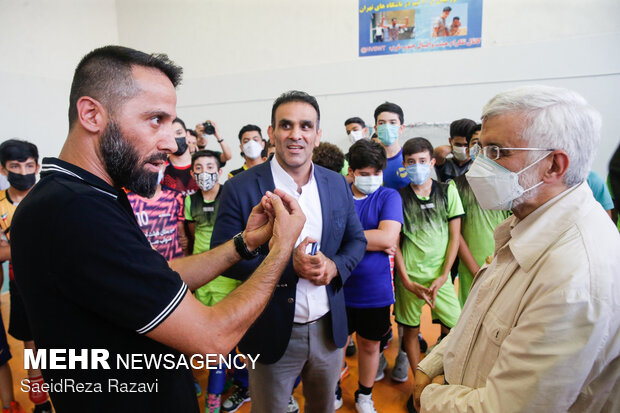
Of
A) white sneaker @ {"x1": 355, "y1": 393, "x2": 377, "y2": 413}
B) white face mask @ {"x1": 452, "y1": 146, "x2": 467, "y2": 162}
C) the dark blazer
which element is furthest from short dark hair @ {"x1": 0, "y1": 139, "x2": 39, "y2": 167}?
white face mask @ {"x1": 452, "y1": 146, "x2": 467, "y2": 162}

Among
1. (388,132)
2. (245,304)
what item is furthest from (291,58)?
(245,304)

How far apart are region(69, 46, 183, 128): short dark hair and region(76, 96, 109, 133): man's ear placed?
0.01m

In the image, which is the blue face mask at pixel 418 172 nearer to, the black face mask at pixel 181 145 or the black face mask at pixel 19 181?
the black face mask at pixel 181 145

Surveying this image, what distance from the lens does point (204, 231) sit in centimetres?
291

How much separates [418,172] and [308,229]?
1.20 metres

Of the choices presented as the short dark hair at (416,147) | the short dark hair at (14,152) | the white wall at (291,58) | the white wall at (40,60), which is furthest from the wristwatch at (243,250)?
the white wall at (40,60)

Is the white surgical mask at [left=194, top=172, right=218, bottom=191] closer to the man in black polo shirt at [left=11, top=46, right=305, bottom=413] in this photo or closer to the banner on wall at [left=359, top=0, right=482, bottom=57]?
the man in black polo shirt at [left=11, top=46, right=305, bottom=413]

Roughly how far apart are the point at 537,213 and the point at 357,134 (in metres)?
3.43

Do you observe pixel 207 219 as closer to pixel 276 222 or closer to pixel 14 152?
pixel 14 152

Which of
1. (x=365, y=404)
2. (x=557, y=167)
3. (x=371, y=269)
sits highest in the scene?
(x=557, y=167)

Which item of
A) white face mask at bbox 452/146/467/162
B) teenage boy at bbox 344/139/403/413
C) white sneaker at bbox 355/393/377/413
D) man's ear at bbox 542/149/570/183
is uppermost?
man's ear at bbox 542/149/570/183

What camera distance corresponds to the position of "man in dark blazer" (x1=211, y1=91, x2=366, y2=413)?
1674 millimetres

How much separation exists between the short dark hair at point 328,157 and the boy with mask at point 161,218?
1242 mm

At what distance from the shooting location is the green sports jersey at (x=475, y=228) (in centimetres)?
270
